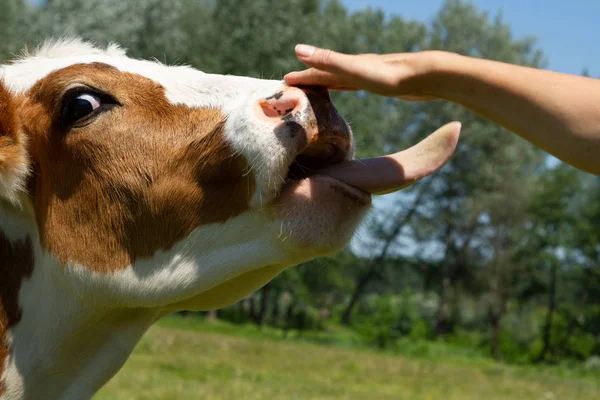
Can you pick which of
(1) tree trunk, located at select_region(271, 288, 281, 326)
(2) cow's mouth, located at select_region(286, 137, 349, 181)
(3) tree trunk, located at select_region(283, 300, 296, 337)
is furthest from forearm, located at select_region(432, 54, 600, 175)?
(1) tree trunk, located at select_region(271, 288, 281, 326)

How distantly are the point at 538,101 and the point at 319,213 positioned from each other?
2.23 feet

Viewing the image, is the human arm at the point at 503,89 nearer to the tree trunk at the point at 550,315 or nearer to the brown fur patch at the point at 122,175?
the brown fur patch at the point at 122,175

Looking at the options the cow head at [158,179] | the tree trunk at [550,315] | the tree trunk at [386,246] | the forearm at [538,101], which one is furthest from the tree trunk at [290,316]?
the forearm at [538,101]

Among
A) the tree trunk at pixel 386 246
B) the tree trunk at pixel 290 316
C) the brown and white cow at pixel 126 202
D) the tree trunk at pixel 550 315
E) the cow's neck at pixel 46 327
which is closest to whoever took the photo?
the brown and white cow at pixel 126 202

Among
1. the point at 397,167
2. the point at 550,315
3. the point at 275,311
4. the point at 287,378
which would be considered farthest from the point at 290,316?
the point at 397,167

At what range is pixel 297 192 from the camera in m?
2.22

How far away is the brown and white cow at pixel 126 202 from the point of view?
2.31 metres

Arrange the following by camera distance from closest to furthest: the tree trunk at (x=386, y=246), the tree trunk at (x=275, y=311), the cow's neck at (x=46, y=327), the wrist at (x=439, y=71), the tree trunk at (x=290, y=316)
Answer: the wrist at (x=439, y=71) → the cow's neck at (x=46, y=327) → the tree trunk at (x=290, y=316) → the tree trunk at (x=386, y=246) → the tree trunk at (x=275, y=311)

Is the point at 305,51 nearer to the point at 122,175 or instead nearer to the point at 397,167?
the point at 397,167

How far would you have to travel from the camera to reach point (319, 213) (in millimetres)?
2201

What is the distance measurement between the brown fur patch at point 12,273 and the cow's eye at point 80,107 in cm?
44

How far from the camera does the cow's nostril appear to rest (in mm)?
2211

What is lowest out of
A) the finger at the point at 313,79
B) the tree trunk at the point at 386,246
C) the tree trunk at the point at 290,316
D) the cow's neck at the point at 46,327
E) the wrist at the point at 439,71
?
the cow's neck at the point at 46,327

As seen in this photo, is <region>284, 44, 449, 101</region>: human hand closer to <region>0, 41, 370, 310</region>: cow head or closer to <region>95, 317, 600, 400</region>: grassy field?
<region>0, 41, 370, 310</region>: cow head
